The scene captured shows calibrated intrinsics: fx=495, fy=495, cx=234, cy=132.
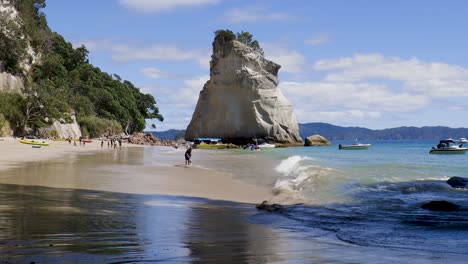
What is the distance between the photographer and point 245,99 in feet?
332

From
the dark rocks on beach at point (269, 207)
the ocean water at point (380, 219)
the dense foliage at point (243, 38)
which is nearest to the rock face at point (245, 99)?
the dense foliage at point (243, 38)

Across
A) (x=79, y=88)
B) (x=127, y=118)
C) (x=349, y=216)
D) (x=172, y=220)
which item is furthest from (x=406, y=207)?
(x=127, y=118)

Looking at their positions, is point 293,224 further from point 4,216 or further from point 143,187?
point 143,187

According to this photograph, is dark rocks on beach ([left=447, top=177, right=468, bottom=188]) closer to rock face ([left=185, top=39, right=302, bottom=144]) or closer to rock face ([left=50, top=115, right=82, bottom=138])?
rock face ([left=50, top=115, right=82, bottom=138])

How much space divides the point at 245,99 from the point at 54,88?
42885 mm

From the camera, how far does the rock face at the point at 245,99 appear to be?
99438 mm

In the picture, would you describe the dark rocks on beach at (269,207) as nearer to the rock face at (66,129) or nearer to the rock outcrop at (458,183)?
the rock outcrop at (458,183)

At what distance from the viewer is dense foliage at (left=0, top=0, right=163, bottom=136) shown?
62281 millimetres

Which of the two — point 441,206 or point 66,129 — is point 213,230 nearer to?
→ point 441,206

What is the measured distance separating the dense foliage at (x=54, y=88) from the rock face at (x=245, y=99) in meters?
21.0

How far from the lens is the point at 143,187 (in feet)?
52.5

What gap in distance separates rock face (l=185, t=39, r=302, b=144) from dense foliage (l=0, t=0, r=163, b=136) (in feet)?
68.9

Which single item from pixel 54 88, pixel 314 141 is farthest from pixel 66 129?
pixel 314 141

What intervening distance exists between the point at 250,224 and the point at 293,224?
0.88 m
